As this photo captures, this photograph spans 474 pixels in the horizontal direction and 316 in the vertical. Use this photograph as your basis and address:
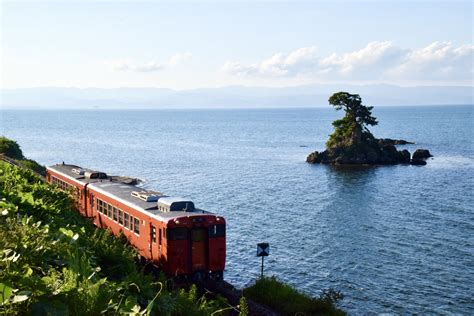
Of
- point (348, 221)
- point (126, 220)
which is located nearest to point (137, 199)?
point (126, 220)

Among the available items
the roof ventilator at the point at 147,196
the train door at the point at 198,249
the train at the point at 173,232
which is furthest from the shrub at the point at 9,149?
the train door at the point at 198,249

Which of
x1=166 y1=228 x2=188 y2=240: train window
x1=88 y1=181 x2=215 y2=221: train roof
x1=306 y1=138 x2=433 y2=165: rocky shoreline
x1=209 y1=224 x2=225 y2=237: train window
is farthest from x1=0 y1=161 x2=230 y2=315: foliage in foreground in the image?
x1=306 y1=138 x2=433 y2=165: rocky shoreline

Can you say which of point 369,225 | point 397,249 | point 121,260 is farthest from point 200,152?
point 121,260

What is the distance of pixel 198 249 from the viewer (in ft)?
72.0

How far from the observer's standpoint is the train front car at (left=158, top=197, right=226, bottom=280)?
21.2 m

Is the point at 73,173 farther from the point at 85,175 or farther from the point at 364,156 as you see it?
the point at 364,156

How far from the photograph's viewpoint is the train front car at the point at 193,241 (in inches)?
834

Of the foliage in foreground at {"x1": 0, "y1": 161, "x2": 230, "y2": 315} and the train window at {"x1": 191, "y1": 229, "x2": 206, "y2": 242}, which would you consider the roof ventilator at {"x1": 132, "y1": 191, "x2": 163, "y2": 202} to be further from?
the foliage in foreground at {"x1": 0, "y1": 161, "x2": 230, "y2": 315}

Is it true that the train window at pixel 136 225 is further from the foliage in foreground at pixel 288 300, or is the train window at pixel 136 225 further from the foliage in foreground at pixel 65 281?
the foliage in foreground at pixel 65 281

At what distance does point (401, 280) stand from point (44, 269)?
26140mm

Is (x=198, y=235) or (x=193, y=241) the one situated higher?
(x=198, y=235)

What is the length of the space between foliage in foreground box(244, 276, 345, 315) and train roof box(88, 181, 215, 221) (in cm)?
382

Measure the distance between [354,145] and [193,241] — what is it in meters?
69.7

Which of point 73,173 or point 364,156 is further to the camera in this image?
point 364,156
